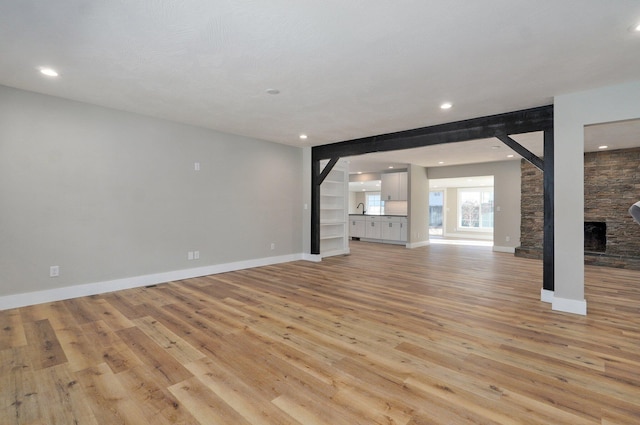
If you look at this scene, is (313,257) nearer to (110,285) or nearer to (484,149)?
(110,285)

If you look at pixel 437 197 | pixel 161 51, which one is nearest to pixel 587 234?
pixel 437 197

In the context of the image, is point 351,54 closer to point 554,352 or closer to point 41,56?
point 41,56

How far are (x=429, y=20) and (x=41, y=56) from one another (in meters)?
3.21

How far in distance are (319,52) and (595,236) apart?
25.4 ft

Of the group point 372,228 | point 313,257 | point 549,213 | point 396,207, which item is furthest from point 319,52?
point 396,207

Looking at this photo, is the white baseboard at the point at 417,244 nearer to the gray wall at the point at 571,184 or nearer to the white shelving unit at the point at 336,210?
the white shelving unit at the point at 336,210

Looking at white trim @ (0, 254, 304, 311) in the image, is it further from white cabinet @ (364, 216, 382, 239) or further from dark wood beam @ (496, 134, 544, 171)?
white cabinet @ (364, 216, 382, 239)

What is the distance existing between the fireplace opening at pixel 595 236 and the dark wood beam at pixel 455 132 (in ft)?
14.6

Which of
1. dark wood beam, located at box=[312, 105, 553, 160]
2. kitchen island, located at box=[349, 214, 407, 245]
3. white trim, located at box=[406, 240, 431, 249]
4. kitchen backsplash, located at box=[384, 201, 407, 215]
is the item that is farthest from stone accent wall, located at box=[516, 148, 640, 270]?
kitchen backsplash, located at box=[384, 201, 407, 215]

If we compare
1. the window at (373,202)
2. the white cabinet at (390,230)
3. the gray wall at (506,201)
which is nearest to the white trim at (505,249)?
the gray wall at (506,201)

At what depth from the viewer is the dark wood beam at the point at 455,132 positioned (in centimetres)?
390

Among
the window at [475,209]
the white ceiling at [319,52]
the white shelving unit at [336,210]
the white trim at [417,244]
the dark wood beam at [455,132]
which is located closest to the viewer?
the white ceiling at [319,52]

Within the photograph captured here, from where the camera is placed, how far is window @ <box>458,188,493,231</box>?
12752 millimetres

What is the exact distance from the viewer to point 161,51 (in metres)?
2.55
